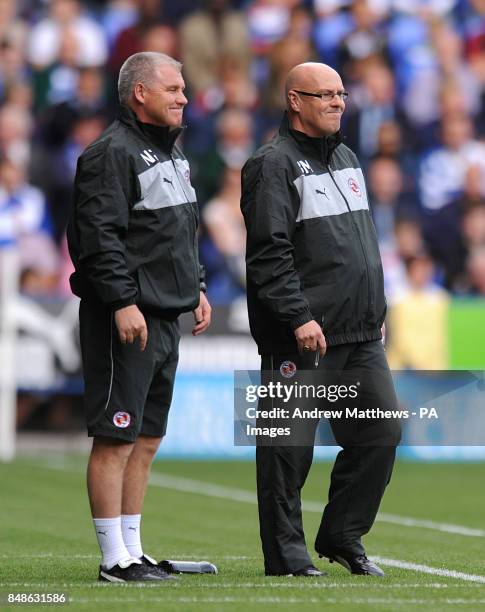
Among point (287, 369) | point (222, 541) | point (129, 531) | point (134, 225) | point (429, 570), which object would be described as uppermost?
point (134, 225)

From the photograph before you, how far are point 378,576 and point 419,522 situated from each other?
3627 mm

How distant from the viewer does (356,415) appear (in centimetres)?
674

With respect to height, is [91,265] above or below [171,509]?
above

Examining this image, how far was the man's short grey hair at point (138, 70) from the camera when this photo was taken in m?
6.53

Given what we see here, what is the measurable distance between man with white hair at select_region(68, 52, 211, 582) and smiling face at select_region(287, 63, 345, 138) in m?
0.55

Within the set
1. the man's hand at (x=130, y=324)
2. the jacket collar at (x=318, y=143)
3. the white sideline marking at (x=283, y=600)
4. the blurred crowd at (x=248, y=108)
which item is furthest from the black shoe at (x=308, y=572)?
the blurred crowd at (x=248, y=108)

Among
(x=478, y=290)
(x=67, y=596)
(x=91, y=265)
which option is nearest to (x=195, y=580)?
(x=67, y=596)

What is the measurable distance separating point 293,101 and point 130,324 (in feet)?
4.41

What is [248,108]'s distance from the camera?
1817 centimetres

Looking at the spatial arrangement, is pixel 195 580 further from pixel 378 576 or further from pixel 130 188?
pixel 130 188

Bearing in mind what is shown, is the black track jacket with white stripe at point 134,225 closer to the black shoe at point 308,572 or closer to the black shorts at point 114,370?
the black shorts at point 114,370

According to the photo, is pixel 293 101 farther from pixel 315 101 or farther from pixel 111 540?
pixel 111 540

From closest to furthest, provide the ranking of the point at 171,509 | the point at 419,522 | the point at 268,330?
1. the point at 268,330
2. the point at 419,522
3. the point at 171,509

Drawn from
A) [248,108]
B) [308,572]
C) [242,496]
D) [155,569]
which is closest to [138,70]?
[155,569]
